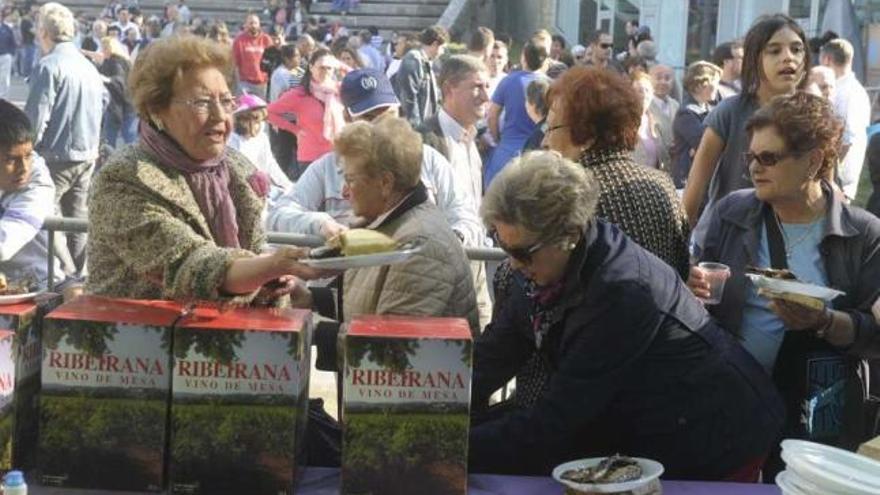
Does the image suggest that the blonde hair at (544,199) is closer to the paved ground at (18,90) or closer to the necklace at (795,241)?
the necklace at (795,241)

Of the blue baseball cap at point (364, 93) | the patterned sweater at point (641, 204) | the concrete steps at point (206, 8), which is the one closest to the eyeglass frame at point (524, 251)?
the patterned sweater at point (641, 204)

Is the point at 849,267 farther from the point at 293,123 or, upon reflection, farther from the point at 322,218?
the point at 293,123

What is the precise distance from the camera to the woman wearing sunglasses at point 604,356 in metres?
2.73

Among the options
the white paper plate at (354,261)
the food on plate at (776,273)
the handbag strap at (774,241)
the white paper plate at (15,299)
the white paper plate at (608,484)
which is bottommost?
the white paper plate at (608,484)

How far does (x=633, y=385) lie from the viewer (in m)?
2.88

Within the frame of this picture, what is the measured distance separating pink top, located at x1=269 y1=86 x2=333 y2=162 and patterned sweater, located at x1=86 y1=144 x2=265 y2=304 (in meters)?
6.14

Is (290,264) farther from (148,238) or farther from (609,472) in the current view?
(609,472)

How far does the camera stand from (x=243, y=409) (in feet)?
8.13

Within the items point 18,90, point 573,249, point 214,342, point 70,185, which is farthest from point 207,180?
point 18,90

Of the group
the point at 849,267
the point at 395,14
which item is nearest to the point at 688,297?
the point at 849,267

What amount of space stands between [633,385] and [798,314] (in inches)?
25.9

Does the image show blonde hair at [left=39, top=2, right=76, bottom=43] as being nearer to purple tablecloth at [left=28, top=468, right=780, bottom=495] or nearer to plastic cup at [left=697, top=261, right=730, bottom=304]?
plastic cup at [left=697, top=261, right=730, bottom=304]

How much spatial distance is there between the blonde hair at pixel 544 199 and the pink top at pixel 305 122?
20.7 feet

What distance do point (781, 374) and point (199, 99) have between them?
1897mm
